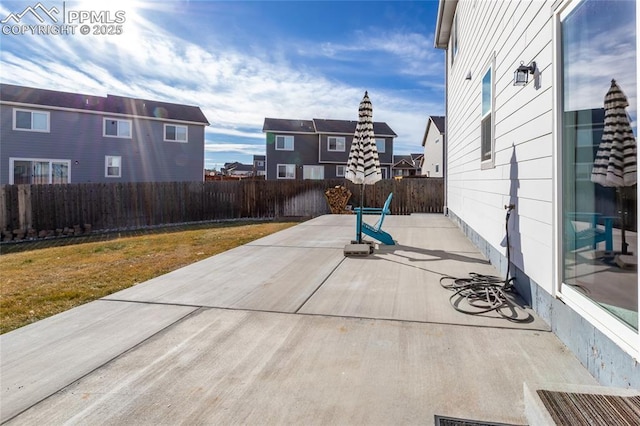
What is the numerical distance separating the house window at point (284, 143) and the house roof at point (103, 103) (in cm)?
550

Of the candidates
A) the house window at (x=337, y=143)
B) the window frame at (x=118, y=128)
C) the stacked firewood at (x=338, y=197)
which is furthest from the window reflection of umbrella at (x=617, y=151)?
the house window at (x=337, y=143)

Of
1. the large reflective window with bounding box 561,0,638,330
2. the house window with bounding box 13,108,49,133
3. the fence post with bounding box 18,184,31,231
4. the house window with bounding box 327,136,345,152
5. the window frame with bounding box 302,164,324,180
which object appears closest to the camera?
the large reflective window with bounding box 561,0,638,330

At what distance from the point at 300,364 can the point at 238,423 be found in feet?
1.95

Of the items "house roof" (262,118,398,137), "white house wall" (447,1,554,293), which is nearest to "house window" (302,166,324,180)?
"house roof" (262,118,398,137)

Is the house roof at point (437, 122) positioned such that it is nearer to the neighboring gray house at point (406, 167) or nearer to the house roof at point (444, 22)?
the neighboring gray house at point (406, 167)

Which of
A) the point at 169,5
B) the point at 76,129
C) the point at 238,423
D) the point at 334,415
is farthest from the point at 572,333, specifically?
the point at 76,129

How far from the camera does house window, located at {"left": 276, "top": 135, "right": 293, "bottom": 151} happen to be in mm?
25609

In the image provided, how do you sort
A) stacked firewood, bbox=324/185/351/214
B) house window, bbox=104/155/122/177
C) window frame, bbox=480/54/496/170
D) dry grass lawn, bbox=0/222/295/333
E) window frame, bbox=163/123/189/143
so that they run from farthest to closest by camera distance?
1. window frame, bbox=163/123/189/143
2. house window, bbox=104/155/122/177
3. stacked firewood, bbox=324/185/351/214
4. window frame, bbox=480/54/496/170
5. dry grass lawn, bbox=0/222/295/333

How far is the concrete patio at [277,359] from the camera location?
1752mm

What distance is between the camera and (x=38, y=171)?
57.3 feet

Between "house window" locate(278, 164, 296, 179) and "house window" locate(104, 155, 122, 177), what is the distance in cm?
1014

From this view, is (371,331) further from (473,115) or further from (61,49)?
(61,49)

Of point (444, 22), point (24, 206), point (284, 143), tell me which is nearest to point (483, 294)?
point (444, 22)

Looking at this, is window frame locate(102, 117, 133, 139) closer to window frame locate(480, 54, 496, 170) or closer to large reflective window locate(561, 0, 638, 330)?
window frame locate(480, 54, 496, 170)
